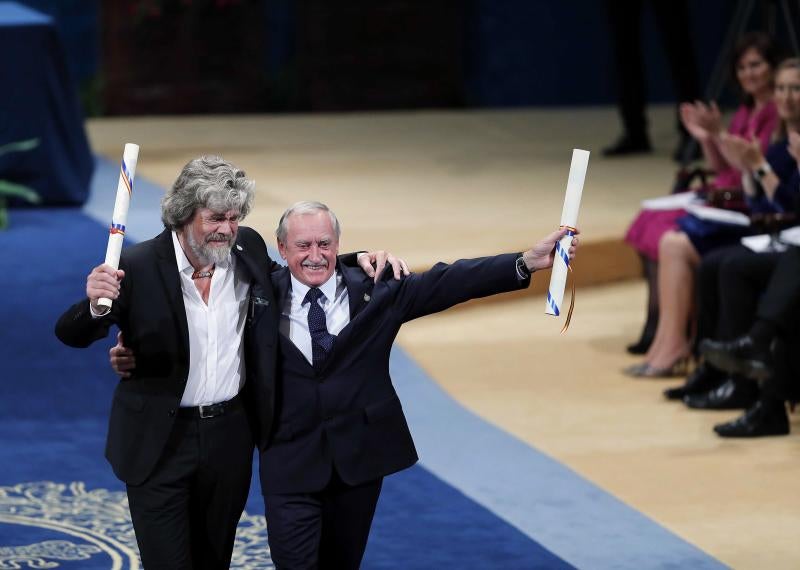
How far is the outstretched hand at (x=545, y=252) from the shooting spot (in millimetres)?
3191

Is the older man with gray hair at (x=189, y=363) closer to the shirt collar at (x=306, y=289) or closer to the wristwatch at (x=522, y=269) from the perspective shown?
the shirt collar at (x=306, y=289)

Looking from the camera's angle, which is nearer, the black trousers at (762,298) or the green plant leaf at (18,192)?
the black trousers at (762,298)

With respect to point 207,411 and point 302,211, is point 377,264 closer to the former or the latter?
point 302,211

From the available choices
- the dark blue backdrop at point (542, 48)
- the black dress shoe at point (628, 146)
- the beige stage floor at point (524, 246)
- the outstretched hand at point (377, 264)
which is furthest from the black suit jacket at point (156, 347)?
the dark blue backdrop at point (542, 48)

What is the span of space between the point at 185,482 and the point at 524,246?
404 cm

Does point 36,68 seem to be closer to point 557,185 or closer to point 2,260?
point 2,260

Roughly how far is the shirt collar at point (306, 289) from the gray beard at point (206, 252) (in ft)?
0.57

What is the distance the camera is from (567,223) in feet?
10.4

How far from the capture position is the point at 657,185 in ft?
27.7

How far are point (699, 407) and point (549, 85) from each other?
672cm

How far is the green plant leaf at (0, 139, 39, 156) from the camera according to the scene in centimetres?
741

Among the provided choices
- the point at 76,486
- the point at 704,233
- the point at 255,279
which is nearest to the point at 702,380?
the point at 704,233

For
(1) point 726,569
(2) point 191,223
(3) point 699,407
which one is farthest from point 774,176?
(2) point 191,223

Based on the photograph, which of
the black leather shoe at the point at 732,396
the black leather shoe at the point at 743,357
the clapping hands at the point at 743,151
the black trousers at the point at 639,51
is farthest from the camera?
the black trousers at the point at 639,51
